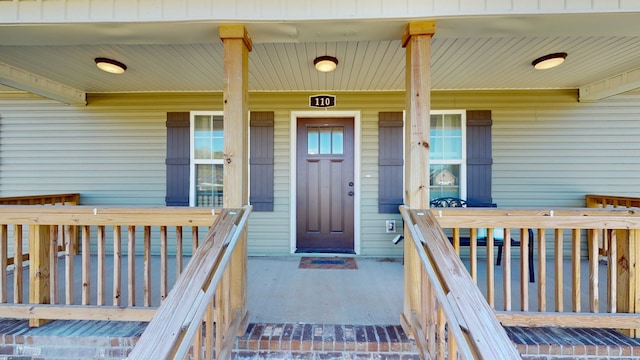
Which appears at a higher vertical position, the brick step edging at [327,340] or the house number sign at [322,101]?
the house number sign at [322,101]

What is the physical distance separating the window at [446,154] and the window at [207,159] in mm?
2875

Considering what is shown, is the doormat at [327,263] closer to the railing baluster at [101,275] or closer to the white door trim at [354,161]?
the white door trim at [354,161]

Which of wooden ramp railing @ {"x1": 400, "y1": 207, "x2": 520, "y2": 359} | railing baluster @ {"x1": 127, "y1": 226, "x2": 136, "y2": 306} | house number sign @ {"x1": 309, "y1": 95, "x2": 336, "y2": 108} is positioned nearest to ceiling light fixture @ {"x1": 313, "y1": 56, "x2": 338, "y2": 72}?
house number sign @ {"x1": 309, "y1": 95, "x2": 336, "y2": 108}

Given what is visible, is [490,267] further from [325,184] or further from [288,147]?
[288,147]

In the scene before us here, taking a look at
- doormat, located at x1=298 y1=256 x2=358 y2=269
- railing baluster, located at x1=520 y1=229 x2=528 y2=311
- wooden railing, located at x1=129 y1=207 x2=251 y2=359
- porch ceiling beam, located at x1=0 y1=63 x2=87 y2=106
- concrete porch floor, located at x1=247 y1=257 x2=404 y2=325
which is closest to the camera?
wooden railing, located at x1=129 y1=207 x2=251 y2=359

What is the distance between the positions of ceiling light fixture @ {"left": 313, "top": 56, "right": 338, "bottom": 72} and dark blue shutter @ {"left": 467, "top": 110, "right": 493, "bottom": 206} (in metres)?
2.07

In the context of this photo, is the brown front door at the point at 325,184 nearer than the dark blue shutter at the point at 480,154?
No

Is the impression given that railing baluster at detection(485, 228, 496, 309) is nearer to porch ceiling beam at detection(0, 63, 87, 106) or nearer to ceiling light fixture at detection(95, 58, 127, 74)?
ceiling light fixture at detection(95, 58, 127, 74)

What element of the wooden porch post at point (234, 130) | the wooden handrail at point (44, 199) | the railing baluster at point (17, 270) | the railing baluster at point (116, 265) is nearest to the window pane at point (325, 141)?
the wooden porch post at point (234, 130)

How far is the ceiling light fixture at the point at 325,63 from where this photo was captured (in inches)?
114

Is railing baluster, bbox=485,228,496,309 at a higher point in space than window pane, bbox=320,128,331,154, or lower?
lower

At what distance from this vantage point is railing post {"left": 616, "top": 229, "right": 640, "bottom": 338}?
6.50ft

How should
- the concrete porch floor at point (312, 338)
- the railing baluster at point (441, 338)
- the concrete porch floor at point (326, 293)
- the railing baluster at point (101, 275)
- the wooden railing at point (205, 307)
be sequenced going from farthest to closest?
the concrete porch floor at point (326, 293), the railing baluster at point (101, 275), the concrete porch floor at point (312, 338), the railing baluster at point (441, 338), the wooden railing at point (205, 307)

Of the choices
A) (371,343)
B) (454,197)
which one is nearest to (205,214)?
(371,343)
